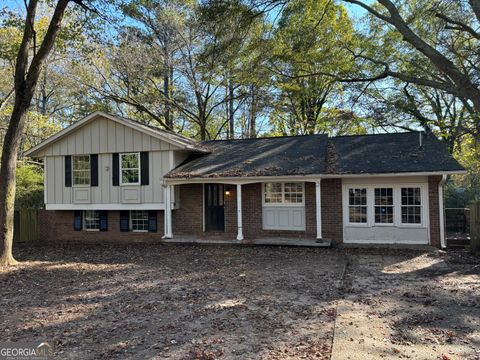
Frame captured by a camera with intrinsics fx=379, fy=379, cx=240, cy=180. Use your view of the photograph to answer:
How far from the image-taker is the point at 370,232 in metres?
13.1

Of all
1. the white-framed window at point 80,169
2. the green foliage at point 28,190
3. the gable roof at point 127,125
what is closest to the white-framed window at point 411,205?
the gable roof at point 127,125

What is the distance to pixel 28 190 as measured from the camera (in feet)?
61.7

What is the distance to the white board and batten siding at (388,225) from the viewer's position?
1266 cm

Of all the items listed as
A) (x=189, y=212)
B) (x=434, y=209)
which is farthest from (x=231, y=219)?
(x=434, y=209)

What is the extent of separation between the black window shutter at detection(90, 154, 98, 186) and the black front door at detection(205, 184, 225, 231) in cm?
458

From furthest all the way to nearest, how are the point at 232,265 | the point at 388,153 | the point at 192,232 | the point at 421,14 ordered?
1. the point at 192,232
2. the point at 388,153
3. the point at 421,14
4. the point at 232,265

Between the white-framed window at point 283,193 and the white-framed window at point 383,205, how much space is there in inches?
102

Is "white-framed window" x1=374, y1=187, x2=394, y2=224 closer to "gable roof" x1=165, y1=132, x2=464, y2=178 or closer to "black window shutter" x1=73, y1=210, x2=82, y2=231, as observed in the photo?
"gable roof" x1=165, y1=132, x2=464, y2=178

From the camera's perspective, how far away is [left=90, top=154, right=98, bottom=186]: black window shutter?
1549 cm

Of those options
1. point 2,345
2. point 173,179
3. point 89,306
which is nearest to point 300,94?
point 173,179

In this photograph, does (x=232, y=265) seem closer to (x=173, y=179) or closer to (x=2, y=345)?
(x=173, y=179)

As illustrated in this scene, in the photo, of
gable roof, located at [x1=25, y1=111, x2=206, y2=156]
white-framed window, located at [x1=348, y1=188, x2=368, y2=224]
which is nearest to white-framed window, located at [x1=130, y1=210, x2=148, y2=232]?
gable roof, located at [x1=25, y1=111, x2=206, y2=156]

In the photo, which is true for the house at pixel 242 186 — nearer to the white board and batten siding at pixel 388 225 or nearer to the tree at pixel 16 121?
the white board and batten siding at pixel 388 225

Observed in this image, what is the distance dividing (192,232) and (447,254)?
8.88 metres
